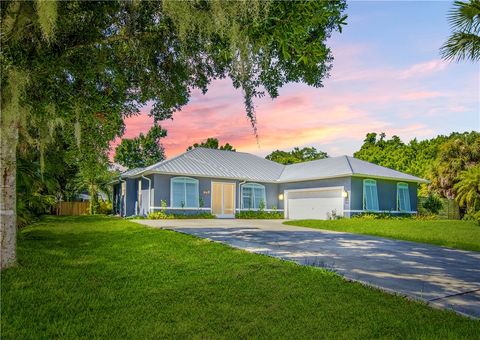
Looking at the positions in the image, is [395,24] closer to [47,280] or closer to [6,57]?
[6,57]

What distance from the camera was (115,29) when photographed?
600 cm

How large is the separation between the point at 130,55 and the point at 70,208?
2409 cm

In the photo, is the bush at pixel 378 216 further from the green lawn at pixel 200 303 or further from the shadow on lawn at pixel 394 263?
the green lawn at pixel 200 303

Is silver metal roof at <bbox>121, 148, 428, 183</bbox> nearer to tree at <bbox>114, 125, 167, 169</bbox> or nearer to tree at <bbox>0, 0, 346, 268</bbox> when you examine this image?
tree at <bbox>0, 0, 346, 268</bbox>

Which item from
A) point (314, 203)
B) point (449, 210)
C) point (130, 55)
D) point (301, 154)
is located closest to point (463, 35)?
point (130, 55)

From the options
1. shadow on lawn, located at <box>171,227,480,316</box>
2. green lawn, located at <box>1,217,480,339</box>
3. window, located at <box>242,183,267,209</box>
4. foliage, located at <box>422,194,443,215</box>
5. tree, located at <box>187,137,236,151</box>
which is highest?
tree, located at <box>187,137,236,151</box>

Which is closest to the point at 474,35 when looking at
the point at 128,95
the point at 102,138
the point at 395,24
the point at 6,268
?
the point at 395,24

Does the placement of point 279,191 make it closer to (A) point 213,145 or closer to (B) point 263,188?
(B) point 263,188

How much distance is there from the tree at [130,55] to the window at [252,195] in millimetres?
15729

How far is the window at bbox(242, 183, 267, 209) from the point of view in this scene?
75.4 feet

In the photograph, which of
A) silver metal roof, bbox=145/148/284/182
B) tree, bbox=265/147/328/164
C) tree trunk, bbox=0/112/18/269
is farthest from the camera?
tree, bbox=265/147/328/164

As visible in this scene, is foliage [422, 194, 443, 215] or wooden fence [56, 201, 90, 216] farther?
wooden fence [56, 201, 90, 216]

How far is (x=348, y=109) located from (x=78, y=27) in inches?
534

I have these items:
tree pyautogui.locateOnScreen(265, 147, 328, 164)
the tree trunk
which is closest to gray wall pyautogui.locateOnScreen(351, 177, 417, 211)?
the tree trunk
